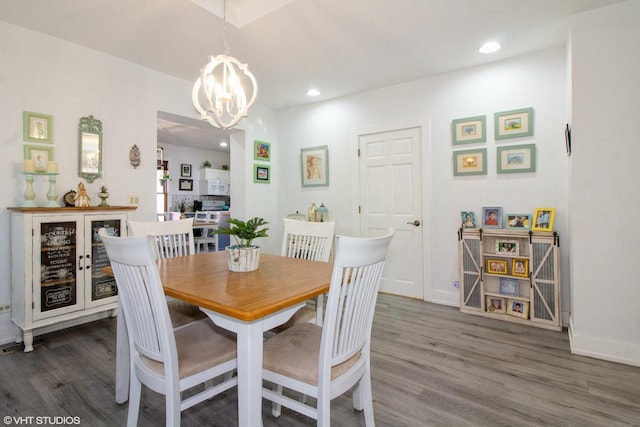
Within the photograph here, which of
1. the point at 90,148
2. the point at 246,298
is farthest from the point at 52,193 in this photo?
the point at 246,298

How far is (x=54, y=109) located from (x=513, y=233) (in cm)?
A: 422

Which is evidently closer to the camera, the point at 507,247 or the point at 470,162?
the point at 507,247

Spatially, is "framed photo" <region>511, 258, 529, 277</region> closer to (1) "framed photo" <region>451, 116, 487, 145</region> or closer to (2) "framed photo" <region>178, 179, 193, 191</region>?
(1) "framed photo" <region>451, 116, 487, 145</region>

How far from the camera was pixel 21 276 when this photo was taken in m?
2.44

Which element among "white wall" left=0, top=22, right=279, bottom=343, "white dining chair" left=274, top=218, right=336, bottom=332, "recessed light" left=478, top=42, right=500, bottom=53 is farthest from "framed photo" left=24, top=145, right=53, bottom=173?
"recessed light" left=478, top=42, right=500, bottom=53

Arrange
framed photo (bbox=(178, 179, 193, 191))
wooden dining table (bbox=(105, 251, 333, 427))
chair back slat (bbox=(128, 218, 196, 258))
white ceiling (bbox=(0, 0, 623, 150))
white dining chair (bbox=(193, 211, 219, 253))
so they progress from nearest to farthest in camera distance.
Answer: wooden dining table (bbox=(105, 251, 333, 427)), chair back slat (bbox=(128, 218, 196, 258)), white ceiling (bbox=(0, 0, 623, 150)), white dining chair (bbox=(193, 211, 219, 253)), framed photo (bbox=(178, 179, 193, 191))

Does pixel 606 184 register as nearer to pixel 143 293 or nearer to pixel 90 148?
pixel 143 293

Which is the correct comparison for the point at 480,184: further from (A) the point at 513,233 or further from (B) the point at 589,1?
(B) the point at 589,1

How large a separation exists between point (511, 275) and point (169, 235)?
2.98 m

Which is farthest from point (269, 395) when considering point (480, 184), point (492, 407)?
point (480, 184)

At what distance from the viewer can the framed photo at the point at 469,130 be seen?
10.6 feet

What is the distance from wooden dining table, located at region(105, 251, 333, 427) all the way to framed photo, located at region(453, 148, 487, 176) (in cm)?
217

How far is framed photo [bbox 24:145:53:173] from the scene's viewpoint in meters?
2.62

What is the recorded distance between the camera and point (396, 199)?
3.81 meters
